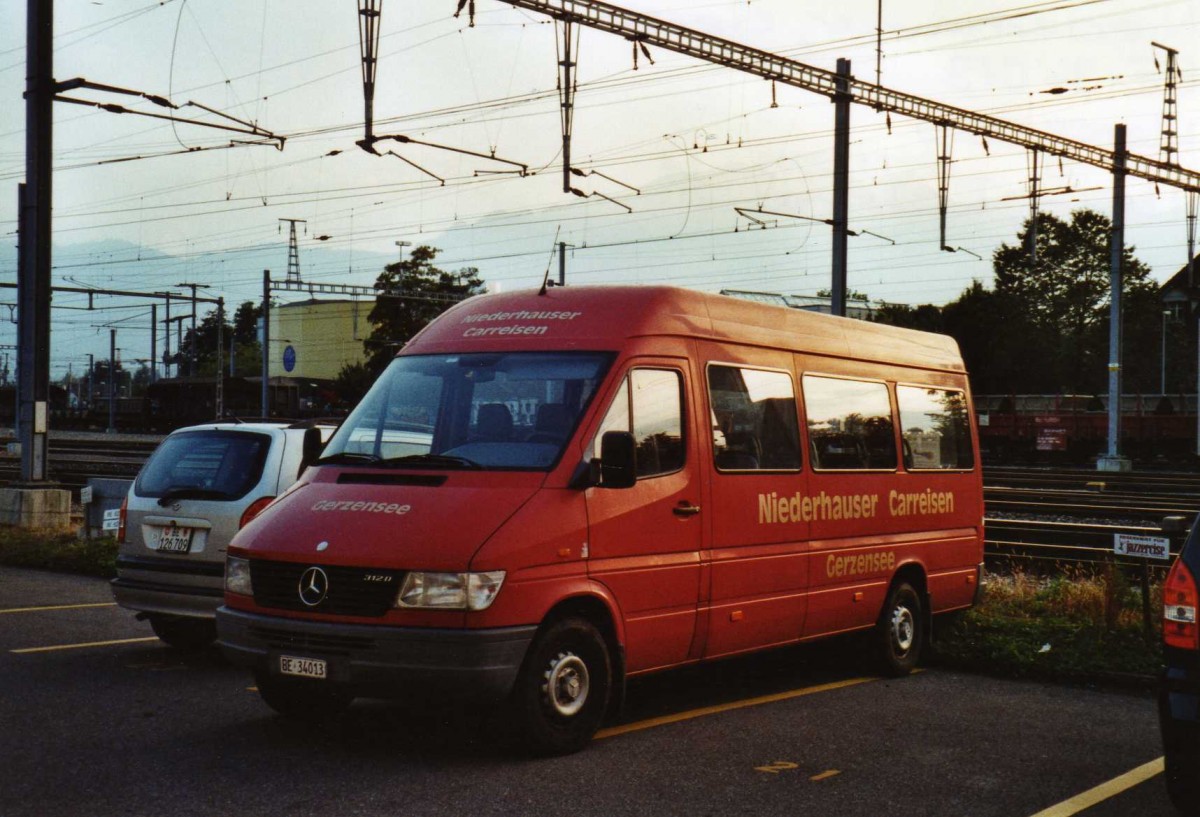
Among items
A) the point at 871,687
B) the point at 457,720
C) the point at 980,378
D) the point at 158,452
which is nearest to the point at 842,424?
the point at 871,687

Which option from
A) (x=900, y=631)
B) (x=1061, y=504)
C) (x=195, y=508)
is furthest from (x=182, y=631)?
(x=1061, y=504)

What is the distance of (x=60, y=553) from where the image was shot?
52.6 ft

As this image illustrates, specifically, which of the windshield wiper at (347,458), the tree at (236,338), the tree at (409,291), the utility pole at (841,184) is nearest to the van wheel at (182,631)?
the windshield wiper at (347,458)

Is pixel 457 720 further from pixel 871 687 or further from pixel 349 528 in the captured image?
pixel 871 687

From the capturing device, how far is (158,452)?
33.0 feet

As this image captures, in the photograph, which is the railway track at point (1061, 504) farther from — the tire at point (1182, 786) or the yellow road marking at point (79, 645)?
the yellow road marking at point (79, 645)

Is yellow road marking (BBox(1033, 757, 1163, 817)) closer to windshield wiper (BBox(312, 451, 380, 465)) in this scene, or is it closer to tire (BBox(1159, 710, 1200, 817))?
tire (BBox(1159, 710, 1200, 817))

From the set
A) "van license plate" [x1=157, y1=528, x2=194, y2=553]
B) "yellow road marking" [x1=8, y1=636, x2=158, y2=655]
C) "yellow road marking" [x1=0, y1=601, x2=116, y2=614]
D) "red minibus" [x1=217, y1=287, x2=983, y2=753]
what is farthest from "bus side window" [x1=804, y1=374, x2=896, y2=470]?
"yellow road marking" [x1=0, y1=601, x2=116, y2=614]

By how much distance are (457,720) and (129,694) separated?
212 cm

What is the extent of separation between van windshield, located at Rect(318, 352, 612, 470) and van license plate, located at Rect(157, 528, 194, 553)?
197cm

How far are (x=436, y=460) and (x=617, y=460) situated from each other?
100 centimetres

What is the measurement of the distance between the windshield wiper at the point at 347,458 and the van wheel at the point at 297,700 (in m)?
1.25

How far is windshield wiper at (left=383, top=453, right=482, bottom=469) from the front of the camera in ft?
23.7

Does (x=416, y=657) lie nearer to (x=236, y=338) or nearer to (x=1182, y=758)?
(x=1182, y=758)
